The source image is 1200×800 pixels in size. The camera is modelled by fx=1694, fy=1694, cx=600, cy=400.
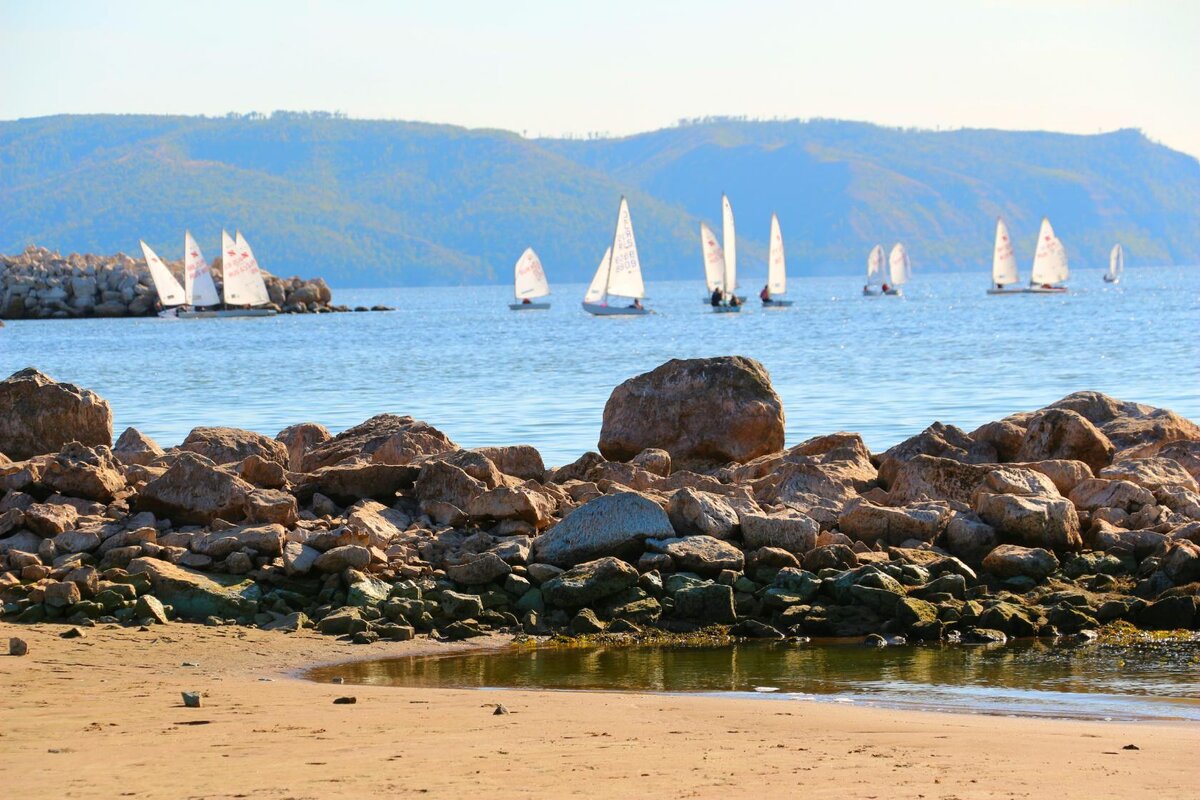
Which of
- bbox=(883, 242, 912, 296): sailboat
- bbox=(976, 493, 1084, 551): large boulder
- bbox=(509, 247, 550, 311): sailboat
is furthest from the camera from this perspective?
bbox=(883, 242, 912, 296): sailboat

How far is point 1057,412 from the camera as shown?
14.3 meters

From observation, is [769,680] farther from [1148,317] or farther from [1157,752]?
[1148,317]

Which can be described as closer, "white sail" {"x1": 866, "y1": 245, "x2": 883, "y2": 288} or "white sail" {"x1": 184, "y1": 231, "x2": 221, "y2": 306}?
"white sail" {"x1": 184, "y1": 231, "x2": 221, "y2": 306}

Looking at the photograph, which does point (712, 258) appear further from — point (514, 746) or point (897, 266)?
point (514, 746)

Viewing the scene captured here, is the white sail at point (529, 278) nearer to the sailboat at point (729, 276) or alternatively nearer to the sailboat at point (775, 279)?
the sailboat at point (775, 279)

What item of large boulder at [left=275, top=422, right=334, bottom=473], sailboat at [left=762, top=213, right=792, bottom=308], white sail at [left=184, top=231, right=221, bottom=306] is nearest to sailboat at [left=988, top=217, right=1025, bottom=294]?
sailboat at [left=762, top=213, right=792, bottom=308]

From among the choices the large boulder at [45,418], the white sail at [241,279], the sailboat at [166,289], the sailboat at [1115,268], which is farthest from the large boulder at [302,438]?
the sailboat at [1115,268]

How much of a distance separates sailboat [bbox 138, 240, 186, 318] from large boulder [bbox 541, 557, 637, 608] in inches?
2775

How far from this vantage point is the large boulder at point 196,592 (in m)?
10.1

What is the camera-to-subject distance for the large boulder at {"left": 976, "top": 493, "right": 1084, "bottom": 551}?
11438 millimetres

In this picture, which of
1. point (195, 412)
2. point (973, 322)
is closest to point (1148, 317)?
point (973, 322)

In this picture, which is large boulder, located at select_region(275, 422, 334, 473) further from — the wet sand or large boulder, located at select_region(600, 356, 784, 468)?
the wet sand

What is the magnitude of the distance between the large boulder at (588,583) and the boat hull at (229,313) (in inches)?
2722

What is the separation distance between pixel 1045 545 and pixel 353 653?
15.9 feet
